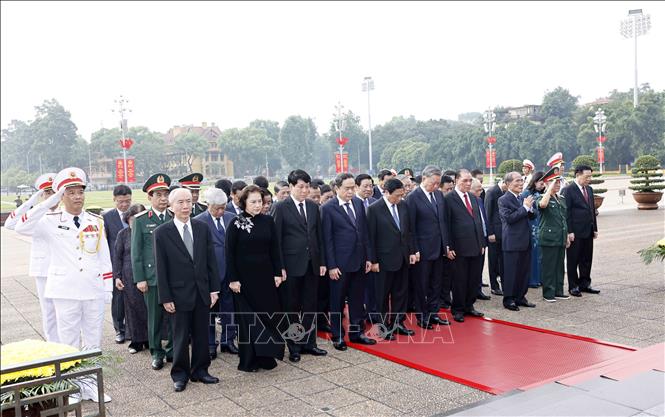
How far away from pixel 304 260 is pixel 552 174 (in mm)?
3544

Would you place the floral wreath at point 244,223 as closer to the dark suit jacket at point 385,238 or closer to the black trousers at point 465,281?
the dark suit jacket at point 385,238

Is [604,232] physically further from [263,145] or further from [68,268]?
[263,145]

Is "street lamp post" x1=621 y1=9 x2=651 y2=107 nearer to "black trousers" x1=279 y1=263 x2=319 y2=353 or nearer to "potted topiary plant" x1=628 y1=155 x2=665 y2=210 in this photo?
"black trousers" x1=279 y1=263 x2=319 y2=353

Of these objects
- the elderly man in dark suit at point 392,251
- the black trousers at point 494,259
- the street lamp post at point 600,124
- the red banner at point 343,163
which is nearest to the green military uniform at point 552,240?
the black trousers at point 494,259

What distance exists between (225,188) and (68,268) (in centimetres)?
269

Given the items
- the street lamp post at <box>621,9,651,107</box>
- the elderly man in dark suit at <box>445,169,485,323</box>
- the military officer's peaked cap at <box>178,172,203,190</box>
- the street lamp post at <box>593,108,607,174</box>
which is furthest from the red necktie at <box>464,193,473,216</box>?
the street lamp post at <box>593,108,607,174</box>

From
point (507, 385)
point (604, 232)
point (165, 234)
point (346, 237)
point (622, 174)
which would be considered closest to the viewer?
point (507, 385)

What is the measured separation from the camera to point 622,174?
14.7 meters

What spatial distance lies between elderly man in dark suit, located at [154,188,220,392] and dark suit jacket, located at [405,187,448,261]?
232 centimetres

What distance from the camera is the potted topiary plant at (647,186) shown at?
17.5 m

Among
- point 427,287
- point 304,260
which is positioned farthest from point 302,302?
point 427,287

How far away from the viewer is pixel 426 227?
19.7ft

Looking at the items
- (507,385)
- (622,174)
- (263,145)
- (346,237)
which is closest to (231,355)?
(346,237)

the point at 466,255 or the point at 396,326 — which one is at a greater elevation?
the point at 466,255
